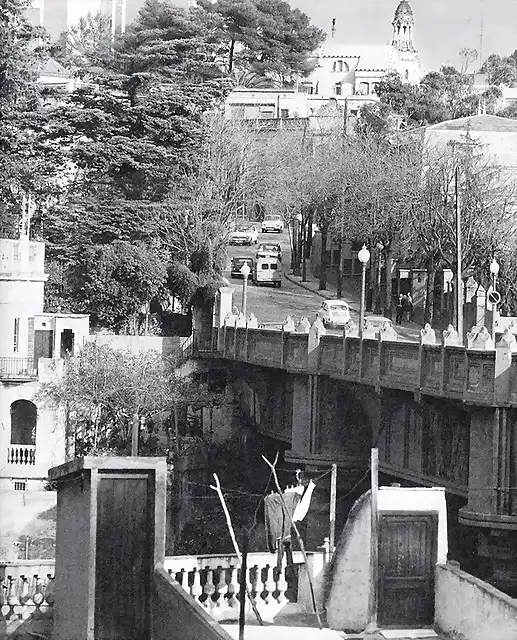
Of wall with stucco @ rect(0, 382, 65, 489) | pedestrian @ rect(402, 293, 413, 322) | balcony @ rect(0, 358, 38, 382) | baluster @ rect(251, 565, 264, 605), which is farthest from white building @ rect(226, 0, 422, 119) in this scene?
baluster @ rect(251, 565, 264, 605)

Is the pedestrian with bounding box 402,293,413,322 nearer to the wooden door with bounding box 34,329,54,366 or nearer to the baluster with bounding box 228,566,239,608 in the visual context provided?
the wooden door with bounding box 34,329,54,366

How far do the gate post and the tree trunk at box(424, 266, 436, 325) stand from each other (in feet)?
127

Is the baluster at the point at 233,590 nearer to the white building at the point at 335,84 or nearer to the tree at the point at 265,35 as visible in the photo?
the tree at the point at 265,35

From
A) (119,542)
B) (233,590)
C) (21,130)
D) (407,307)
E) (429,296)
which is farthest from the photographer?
(407,307)

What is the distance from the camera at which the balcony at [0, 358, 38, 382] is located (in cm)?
4412

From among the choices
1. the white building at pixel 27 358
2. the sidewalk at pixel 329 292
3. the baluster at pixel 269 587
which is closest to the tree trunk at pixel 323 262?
the sidewalk at pixel 329 292

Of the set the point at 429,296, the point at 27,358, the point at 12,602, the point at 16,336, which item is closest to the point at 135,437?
the point at 12,602

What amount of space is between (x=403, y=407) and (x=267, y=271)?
31421mm

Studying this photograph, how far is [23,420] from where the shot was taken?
44938 millimetres

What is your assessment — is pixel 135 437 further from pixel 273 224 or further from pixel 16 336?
pixel 273 224

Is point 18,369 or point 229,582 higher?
point 18,369

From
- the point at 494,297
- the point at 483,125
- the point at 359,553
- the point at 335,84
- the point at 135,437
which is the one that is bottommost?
the point at 359,553

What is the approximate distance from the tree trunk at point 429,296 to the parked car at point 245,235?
18.0 m

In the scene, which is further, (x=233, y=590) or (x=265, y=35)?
(x=265, y=35)
